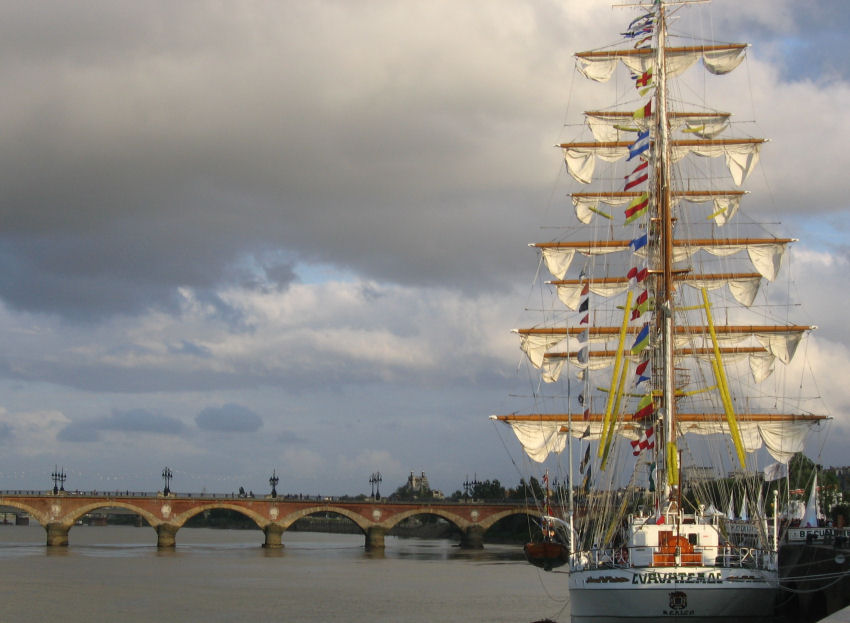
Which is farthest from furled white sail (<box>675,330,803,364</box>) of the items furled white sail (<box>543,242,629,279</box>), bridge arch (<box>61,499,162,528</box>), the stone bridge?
bridge arch (<box>61,499,162,528</box>)

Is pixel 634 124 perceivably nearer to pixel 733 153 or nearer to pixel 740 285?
pixel 733 153

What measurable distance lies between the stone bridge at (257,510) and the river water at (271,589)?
11856 mm

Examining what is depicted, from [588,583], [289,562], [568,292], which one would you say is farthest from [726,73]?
[289,562]

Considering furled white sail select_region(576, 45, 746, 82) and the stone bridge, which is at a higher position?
furled white sail select_region(576, 45, 746, 82)

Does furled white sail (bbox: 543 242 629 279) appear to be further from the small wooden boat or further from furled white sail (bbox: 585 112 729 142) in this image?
the small wooden boat

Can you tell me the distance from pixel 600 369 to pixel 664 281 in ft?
45.2

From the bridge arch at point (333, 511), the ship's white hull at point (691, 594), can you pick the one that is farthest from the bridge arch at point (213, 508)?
the ship's white hull at point (691, 594)

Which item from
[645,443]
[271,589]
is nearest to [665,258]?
[645,443]

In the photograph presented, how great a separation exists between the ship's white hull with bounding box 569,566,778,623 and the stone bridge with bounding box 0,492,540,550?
71.2 m

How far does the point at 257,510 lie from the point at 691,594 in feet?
281

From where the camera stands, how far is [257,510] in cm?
11894

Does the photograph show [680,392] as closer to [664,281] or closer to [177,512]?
[664,281]

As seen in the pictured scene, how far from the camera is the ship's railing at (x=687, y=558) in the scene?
3931cm

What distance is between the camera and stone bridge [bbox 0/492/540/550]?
363 ft
